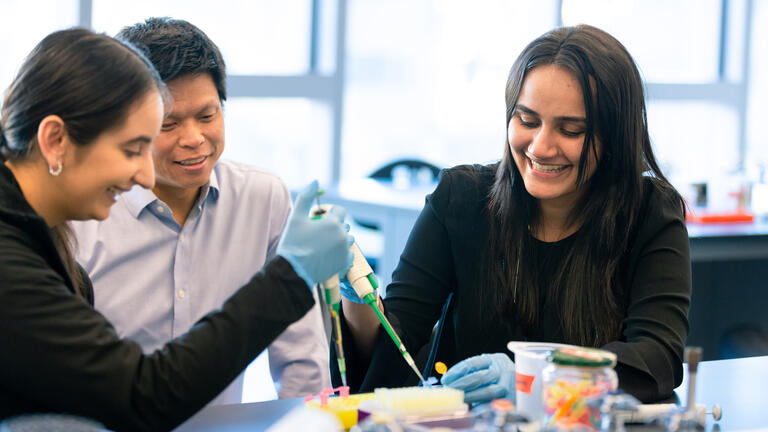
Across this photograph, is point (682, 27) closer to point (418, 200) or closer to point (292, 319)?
point (418, 200)

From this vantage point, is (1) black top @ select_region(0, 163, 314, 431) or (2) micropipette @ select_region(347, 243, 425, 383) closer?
(1) black top @ select_region(0, 163, 314, 431)

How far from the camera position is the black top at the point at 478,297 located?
1412mm

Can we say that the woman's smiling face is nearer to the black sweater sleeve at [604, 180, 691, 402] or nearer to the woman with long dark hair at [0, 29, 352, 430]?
the black sweater sleeve at [604, 180, 691, 402]

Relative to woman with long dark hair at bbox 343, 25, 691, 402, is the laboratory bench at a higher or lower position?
lower

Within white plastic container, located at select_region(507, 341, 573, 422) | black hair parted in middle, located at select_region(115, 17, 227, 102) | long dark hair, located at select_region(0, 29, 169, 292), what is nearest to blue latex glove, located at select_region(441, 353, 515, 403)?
white plastic container, located at select_region(507, 341, 573, 422)

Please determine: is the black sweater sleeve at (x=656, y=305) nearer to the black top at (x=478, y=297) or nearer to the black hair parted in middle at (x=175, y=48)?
the black top at (x=478, y=297)

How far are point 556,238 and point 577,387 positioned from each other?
2.26 ft

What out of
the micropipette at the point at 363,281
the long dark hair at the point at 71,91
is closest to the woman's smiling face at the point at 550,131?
the micropipette at the point at 363,281

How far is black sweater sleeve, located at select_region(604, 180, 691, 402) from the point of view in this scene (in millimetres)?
1339

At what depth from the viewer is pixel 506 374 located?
127 cm

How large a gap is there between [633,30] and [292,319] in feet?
15.5

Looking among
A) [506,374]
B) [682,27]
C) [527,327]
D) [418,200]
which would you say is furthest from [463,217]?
[682,27]

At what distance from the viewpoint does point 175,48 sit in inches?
60.4

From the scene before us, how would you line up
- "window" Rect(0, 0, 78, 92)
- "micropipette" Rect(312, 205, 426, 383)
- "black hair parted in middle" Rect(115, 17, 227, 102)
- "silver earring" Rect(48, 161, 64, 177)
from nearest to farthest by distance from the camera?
"silver earring" Rect(48, 161, 64, 177)
"micropipette" Rect(312, 205, 426, 383)
"black hair parted in middle" Rect(115, 17, 227, 102)
"window" Rect(0, 0, 78, 92)
